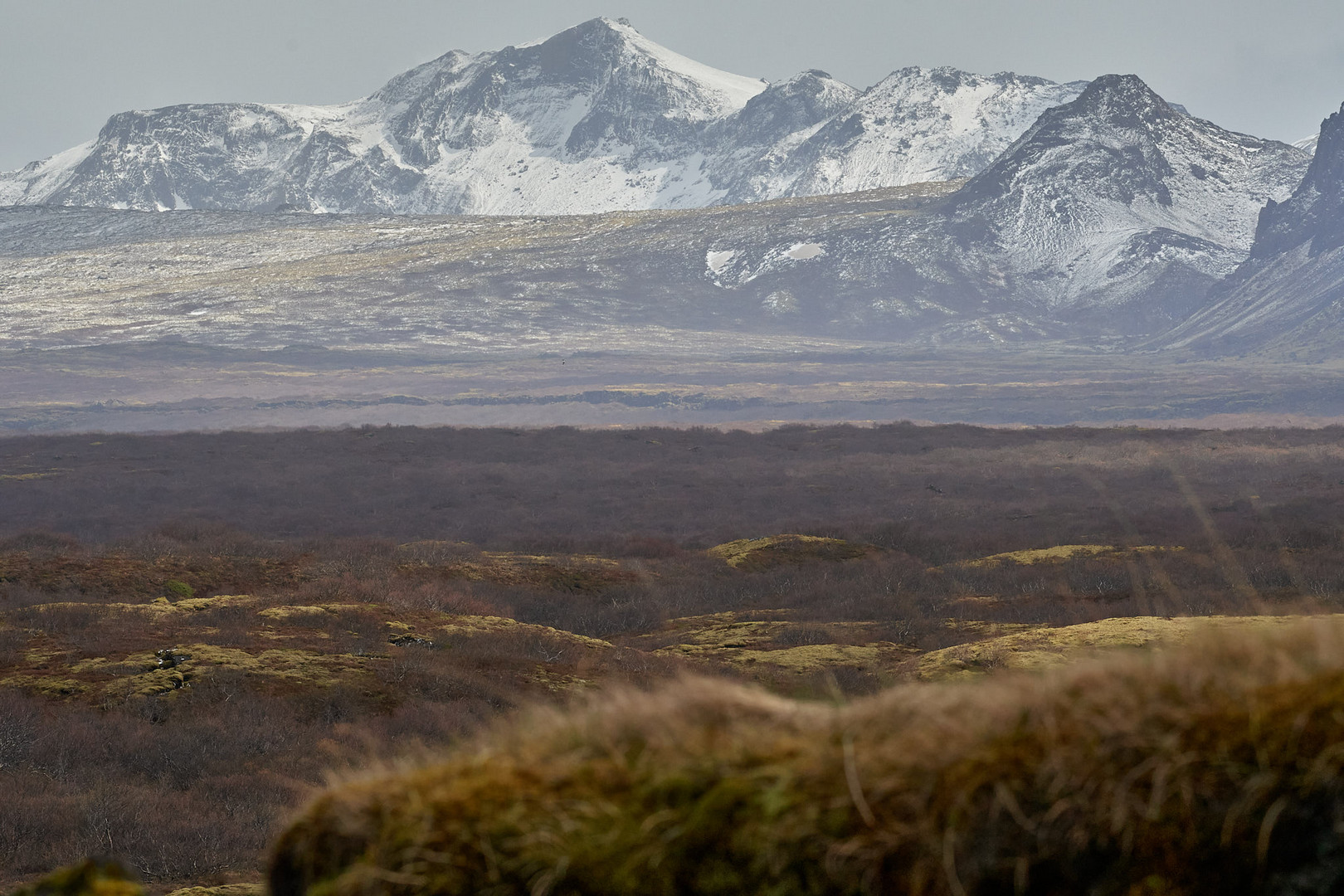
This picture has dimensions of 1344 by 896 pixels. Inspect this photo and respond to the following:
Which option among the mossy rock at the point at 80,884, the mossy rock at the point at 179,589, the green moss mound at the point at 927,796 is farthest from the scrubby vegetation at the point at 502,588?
the mossy rock at the point at 80,884

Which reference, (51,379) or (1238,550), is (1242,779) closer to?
(1238,550)

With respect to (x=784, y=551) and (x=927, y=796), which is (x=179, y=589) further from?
(x=927, y=796)

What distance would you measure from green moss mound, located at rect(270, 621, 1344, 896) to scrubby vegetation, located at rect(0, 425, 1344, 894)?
226 millimetres

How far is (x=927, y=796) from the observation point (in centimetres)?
256

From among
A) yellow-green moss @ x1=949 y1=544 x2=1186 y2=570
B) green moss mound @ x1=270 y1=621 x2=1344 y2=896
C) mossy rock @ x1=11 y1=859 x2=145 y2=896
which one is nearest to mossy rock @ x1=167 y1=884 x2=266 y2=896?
mossy rock @ x1=11 y1=859 x2=145 y2=896

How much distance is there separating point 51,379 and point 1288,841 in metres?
146

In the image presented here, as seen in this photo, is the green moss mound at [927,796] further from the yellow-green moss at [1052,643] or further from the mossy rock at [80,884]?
the yellow-green moss at [1052,643]

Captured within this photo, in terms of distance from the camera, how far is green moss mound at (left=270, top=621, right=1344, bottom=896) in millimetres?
2486

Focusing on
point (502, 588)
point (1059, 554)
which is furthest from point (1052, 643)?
point (502, 588)

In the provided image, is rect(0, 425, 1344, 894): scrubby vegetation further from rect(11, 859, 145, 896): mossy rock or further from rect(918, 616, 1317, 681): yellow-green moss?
rect(11, 859, 145, 896): mossy rock

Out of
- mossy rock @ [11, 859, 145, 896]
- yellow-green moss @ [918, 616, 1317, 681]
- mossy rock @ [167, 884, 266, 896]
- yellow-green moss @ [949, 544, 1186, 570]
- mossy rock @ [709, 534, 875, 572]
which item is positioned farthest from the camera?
mossy rock @ [709, 534, 875, 572]

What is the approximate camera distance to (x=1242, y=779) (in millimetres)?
2486

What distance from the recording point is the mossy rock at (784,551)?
2748 cm

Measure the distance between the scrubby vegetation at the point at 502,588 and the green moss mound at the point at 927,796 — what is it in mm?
226
